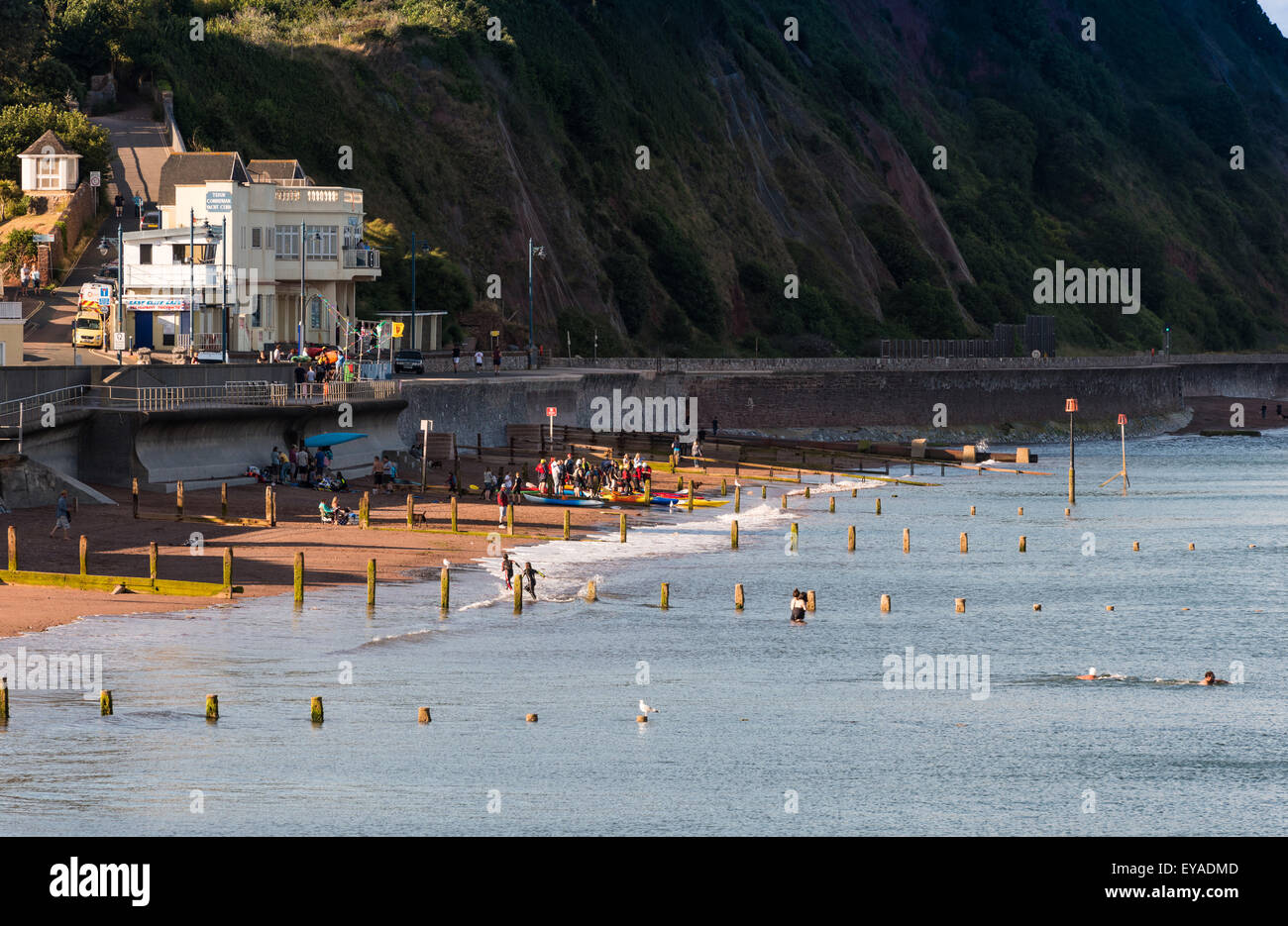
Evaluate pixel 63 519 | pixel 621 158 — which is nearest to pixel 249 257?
pixel 63 519

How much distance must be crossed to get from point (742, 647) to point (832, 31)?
156m

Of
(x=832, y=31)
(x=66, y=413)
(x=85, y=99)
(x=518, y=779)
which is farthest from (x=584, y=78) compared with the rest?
(x=518, y=779)

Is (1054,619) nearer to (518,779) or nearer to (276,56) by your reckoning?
(518,779)

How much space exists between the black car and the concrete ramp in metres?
31.4

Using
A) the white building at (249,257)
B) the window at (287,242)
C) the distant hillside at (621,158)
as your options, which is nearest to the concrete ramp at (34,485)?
the white building at (249,257)

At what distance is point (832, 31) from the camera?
185875 millimetres

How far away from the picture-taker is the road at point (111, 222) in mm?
65000

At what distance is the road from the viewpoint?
2559 inches

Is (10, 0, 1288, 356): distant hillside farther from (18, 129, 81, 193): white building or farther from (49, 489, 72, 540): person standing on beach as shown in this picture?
(49, 489, 72, 540): person standing on beach

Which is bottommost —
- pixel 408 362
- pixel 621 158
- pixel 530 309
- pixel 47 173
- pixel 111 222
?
pixel 408 362

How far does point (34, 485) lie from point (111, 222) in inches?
1677

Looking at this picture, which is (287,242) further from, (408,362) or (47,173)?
(47,173)

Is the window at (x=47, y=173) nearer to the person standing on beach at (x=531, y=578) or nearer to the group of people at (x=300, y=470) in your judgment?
the group of people at (x=300, y=470)

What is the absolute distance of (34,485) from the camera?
→ 47594 mm
